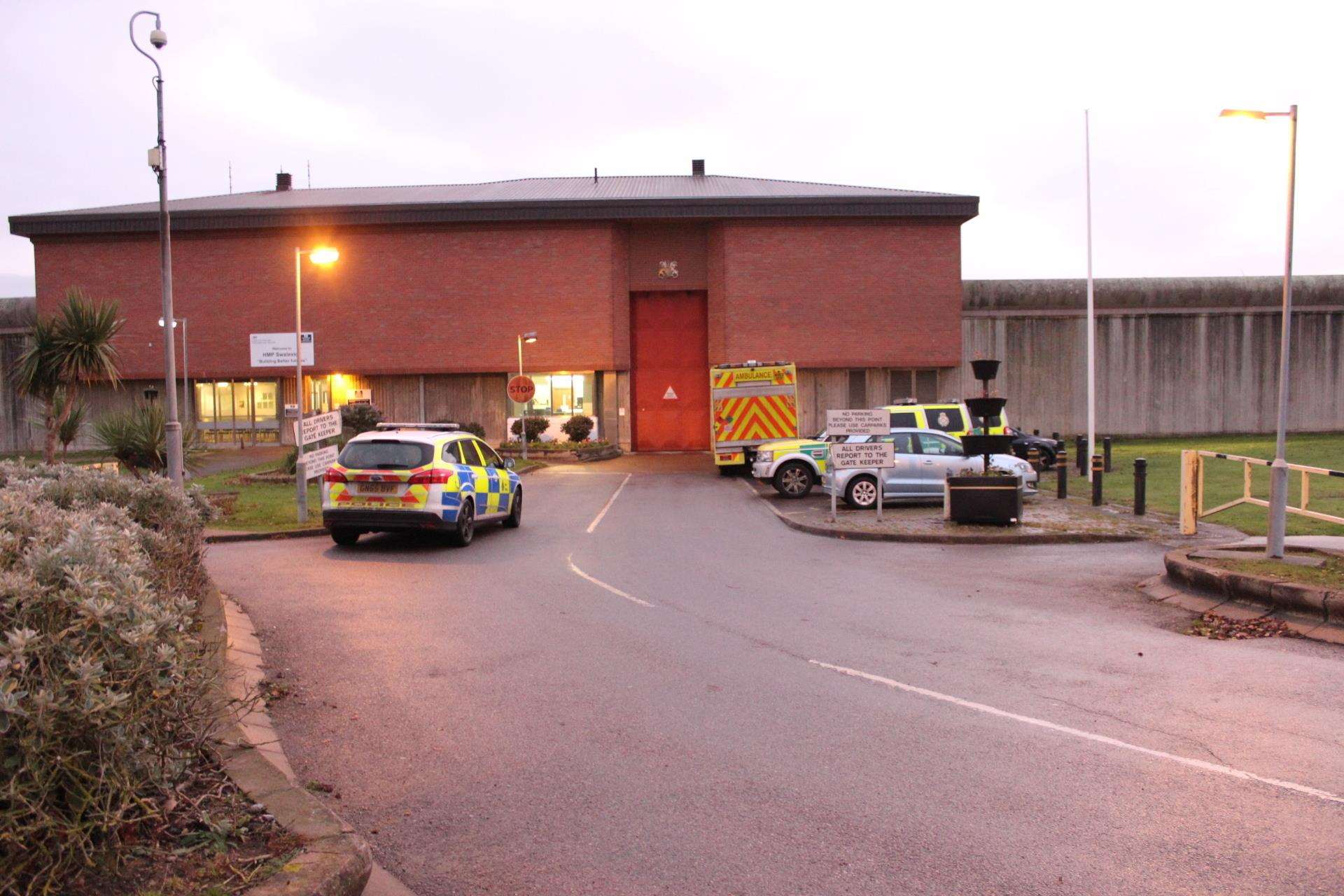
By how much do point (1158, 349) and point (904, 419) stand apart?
2635cm

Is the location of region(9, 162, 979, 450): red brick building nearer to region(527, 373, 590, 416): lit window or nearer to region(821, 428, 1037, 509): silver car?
region(527, 373, 590, 416): lit window

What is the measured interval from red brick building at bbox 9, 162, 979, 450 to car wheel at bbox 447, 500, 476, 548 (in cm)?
2699

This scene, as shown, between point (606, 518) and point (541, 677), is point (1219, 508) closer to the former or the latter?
point (606, 518)

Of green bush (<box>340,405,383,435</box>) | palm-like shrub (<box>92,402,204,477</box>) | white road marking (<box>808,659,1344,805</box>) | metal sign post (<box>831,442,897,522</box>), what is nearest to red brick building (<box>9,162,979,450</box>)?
green bush (<box>340,405,383,435</box>)

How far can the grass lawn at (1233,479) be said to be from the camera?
54.9ft

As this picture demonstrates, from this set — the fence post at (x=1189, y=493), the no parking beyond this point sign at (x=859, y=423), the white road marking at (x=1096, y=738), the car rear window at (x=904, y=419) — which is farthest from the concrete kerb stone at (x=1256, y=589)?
the car rear window at (x=904, y=419)

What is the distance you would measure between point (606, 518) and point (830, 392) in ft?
82.2

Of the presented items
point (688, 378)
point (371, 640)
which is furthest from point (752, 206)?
point (371, 640)

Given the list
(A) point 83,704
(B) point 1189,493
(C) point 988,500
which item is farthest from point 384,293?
(A) point 83,704

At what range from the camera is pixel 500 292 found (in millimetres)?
42312

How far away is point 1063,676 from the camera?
7.67 meters

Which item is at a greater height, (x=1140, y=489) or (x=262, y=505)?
(x=1140, y=489)

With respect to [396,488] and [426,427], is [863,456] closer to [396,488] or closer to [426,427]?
[426,427]

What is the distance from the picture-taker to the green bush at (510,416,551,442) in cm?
4059
